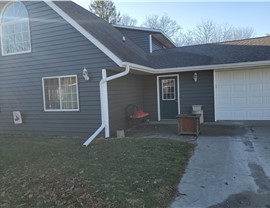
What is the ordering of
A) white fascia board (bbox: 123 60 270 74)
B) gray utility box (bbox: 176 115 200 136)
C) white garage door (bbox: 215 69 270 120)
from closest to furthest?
1. gray utility box (bbox: 176 115 200 136)
2. white fascia board (bbox: 123 60 270 74)
3. white garage door (bbox: 215 69 270 120)

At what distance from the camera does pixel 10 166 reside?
5.63 meters

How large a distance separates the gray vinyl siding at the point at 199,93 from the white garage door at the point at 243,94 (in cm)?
25

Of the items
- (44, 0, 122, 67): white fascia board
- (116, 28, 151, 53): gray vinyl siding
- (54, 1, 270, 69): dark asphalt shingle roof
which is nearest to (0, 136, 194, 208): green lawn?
(44, 0, 122, 67): white fascia board

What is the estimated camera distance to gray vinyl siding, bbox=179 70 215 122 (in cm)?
1084

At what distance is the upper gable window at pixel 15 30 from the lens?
9469mm

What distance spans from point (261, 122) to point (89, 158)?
7.22 meters

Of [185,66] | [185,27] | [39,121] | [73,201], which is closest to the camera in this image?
[73,201]

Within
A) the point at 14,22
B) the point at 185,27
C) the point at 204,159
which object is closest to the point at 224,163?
the point at 204,159

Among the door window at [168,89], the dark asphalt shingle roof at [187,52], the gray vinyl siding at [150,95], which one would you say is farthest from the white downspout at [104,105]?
the door window at [168,89]

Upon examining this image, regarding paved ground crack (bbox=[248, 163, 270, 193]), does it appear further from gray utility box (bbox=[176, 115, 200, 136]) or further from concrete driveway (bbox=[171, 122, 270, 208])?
gray utility box (bbox=[176, 115, 200, 136])

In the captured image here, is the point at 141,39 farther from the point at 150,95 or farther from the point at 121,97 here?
the point at 121,97

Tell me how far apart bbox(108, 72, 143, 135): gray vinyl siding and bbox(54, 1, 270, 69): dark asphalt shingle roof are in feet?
3.12

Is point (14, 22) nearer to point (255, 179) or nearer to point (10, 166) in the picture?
point (10, 166)

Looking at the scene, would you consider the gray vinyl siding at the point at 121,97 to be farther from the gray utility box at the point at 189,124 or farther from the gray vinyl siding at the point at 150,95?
the gray utility box at the point at 189,124
